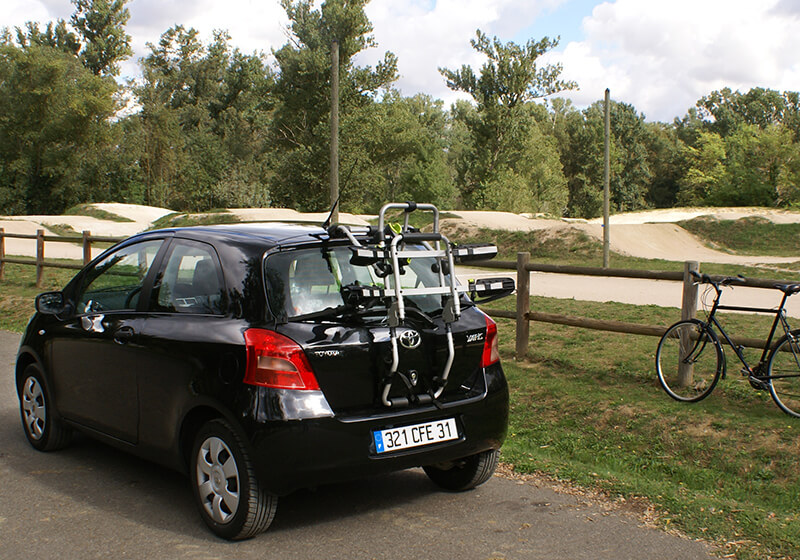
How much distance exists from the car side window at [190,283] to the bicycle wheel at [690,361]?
4.67 m

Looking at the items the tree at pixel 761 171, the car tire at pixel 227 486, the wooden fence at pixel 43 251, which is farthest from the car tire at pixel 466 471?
the tree at pixel 761 171

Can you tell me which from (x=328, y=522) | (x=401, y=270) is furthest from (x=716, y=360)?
(x=328, y=522)

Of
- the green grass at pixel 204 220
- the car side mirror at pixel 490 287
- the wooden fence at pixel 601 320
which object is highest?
the green grass at pixel 204 220

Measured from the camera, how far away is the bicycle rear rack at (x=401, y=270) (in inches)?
169

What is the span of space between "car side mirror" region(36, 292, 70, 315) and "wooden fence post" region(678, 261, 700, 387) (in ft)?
17.8

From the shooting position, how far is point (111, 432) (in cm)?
524

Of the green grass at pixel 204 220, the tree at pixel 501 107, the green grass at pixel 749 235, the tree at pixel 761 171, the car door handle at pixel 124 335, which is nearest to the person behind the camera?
the car door handle at pixel 124 335

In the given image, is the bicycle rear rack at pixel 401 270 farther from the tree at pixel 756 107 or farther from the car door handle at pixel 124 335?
the tree at pixel 756 107

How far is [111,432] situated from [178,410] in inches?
37.6

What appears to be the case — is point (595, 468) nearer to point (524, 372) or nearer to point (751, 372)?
point (751, 372)

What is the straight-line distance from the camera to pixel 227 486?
431cm

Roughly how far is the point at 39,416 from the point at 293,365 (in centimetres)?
294

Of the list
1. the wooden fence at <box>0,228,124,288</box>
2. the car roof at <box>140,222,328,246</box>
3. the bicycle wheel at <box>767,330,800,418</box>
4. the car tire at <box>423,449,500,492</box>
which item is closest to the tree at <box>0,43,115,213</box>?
the wooden fence at <box>0,228,124,288</box>

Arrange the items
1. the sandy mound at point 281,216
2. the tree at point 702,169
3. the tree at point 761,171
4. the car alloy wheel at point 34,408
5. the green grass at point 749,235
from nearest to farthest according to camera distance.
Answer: the car alloy wheel at point 34,408
the green grass at point 749,235
the sandy mound at point 281,216
the tree at point 761,171
the tree at point 702,169
